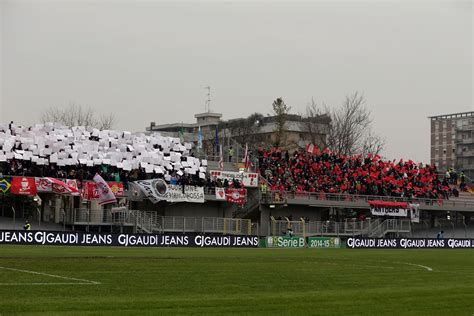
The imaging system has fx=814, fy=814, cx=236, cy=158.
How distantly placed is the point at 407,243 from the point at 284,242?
38.8 feet

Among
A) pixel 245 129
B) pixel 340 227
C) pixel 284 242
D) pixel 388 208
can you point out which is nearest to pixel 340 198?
pixel 388 208

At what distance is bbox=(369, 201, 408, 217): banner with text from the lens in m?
78.6

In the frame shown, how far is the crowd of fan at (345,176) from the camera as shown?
76750 millimetres

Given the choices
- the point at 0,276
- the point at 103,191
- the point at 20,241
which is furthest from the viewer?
the point at 103,191

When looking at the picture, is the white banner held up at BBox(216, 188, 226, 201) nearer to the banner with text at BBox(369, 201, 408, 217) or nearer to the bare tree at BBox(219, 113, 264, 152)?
the banner with text at BBox(369, 201, 408, 217)

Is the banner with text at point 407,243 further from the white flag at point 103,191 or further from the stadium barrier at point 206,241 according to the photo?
the white flag at point 103,191

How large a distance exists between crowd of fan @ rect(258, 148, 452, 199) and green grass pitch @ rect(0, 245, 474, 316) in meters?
45.9

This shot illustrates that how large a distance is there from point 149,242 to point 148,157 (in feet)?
54.0

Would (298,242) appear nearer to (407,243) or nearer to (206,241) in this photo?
(206,241)

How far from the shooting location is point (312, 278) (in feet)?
83.9

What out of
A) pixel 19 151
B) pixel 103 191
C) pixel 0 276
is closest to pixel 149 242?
pixel 103 191

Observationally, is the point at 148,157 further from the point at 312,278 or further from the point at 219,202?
the point at 312,278

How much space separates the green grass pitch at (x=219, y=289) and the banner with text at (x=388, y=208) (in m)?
48.0

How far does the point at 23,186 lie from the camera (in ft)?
199
